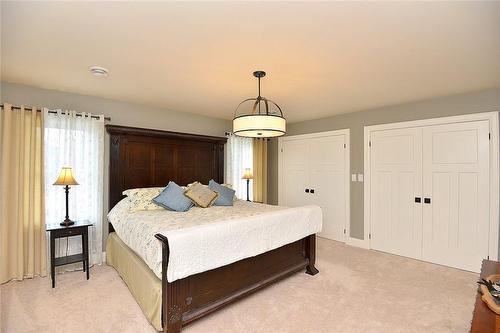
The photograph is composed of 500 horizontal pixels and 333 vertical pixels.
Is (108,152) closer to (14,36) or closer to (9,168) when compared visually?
(9,168)

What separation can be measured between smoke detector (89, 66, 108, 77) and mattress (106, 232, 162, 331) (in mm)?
1894

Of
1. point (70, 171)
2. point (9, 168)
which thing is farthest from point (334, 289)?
point (9, 168)

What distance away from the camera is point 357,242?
4281 mm

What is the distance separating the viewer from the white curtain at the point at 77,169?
3.09 m

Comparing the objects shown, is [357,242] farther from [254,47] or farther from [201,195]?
[254,47]

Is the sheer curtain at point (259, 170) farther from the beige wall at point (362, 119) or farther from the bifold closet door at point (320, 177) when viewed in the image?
the bifold closet door at point (320, 177)

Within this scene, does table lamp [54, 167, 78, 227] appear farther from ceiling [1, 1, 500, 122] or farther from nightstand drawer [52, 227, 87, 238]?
ceiling [1, 1, 500, 122]

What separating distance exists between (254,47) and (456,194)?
3.31 metres

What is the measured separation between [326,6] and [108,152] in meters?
3.33

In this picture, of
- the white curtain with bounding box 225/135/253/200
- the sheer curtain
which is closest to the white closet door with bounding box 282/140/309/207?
the sheer curtain

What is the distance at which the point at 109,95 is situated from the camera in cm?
340

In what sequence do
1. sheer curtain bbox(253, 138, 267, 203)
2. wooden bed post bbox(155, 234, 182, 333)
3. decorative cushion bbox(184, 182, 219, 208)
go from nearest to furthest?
wooden bed post bbox(155, 234, 182, 333) < decorative cushion bbox(184, 182, 219, 208) < sheer curtain bbox(253, 138, 267, 203)

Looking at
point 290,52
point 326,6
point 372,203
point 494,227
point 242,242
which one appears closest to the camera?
point 326,6

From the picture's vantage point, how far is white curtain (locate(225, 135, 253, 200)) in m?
4.91
